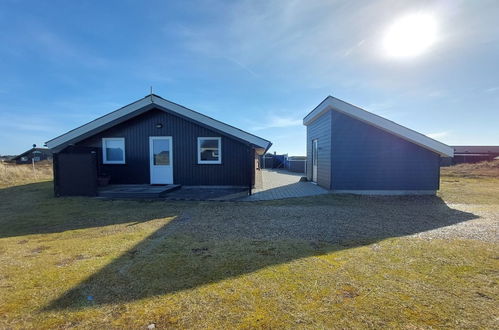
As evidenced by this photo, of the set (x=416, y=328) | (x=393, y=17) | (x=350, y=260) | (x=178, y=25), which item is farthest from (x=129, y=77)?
(x=416, y=328)

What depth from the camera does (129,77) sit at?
38.2 feet

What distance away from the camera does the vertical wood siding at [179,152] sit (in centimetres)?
1023

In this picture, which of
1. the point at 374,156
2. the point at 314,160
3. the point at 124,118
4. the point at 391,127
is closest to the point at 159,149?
the point at 124,118

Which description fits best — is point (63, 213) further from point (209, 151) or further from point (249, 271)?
point (249, 271)

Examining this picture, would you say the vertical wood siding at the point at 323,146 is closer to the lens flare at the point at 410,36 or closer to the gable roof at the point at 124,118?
the gable roof at the point at 124,118

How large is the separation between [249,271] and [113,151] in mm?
9907

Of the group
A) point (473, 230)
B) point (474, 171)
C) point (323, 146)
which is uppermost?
point (323, 146)

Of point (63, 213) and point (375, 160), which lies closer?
point (63, 213)

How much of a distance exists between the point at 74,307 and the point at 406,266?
391 cm

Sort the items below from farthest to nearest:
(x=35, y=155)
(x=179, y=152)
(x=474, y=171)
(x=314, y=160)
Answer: (x=35, y=155)
(x=474, y=171)
(x=314, y=160)
(x=179, y=152)

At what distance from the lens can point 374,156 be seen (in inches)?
368

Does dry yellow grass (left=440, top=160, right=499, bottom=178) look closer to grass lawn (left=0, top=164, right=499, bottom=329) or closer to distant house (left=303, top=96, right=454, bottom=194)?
distant house (left=303, top=96, right=454, bottom=194)

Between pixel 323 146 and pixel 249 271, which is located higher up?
pixel 323 146

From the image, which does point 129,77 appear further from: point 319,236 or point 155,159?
point 319,236
